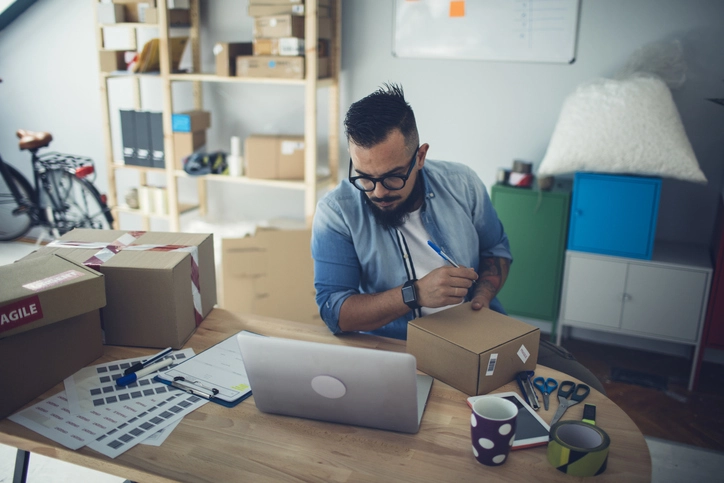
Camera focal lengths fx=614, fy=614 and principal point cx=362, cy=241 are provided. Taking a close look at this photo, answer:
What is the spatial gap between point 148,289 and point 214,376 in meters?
0.28

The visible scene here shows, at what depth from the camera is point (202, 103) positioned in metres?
3.94

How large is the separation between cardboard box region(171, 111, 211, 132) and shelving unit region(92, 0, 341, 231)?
42mm

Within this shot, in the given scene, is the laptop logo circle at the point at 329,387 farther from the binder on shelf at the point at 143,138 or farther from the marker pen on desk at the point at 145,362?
the binder on shelf at the point at 143,138

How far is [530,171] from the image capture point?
3.14 meters

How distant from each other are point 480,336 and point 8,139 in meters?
4.43

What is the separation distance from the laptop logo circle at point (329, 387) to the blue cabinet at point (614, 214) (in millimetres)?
2022

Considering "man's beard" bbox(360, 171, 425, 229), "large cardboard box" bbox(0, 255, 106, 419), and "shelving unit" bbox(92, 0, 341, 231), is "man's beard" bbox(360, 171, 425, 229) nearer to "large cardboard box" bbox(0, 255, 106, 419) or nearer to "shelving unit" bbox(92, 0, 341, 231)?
"large cardboard box" bbox(0, 255, 106, 419)

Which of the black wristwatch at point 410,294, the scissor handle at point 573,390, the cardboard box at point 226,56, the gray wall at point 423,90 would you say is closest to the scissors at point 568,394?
the scissor handle at point 573,390

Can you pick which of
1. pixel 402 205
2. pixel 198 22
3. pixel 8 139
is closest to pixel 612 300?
pixel 402 205

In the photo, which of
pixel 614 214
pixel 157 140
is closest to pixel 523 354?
pixel 614 214

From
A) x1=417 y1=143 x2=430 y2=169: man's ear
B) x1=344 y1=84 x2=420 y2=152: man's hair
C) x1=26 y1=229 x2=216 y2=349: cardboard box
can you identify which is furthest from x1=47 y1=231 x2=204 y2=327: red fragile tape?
x1=417 y1=143 x2=430 y2=169: man's ear

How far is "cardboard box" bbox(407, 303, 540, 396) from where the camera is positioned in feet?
4.35

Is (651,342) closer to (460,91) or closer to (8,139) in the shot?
(460,91)

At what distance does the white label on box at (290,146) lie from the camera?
3.47 m
